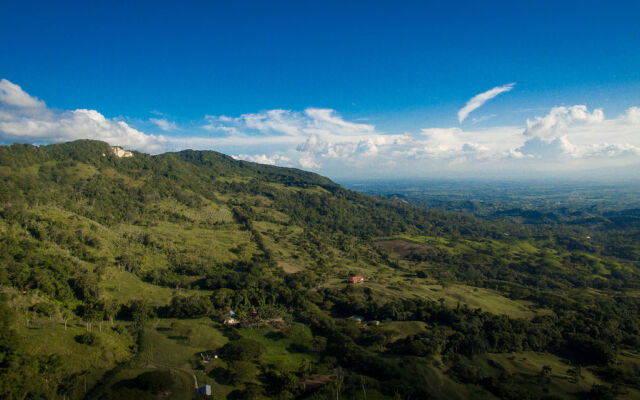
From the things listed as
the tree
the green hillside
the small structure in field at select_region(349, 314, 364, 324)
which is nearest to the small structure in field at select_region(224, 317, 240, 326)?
the green hillside

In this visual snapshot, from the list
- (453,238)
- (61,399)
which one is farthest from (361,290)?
(453,238)

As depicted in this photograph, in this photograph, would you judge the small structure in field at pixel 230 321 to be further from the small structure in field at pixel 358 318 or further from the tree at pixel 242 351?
the small structure in field at pixel 358 318

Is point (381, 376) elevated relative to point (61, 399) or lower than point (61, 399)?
lower

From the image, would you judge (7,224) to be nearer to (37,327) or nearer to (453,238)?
(37,327)

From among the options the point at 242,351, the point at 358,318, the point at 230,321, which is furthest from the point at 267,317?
the point at 358,318

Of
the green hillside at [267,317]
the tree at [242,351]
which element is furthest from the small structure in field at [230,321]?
the tree at [242,351]

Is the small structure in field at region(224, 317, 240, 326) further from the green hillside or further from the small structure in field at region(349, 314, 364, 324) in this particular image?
the small structure in field at region(349, 314, 364, 324)

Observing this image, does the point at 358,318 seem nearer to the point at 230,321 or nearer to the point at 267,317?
Result: the point at 267,317

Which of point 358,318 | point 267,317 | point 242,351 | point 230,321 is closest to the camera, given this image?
point 242,351
